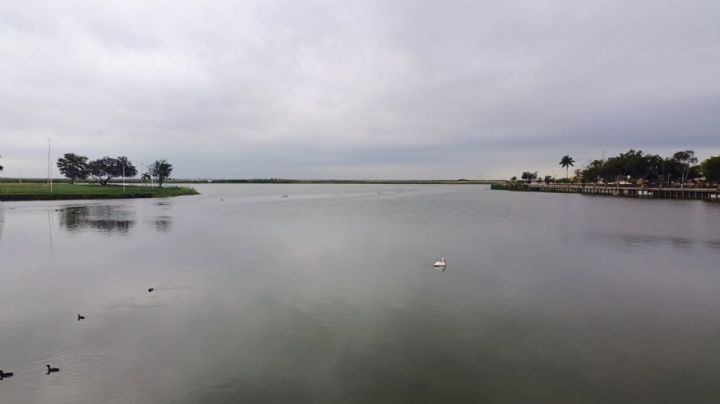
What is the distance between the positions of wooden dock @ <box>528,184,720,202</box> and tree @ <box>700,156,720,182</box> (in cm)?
342

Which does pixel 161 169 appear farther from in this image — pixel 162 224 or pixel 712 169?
pixel 712 169

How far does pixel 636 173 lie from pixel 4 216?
14408 cm

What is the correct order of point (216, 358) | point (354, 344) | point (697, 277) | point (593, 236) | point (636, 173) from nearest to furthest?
point (216, 358) → point (354, 344) → point (697, 277) → point (593, 236) → point (636, 173)

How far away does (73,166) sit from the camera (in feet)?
368

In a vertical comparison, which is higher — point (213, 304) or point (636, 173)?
point (636, 173)

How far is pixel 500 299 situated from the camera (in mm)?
15609

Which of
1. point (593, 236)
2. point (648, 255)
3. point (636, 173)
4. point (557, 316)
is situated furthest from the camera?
point (636, 173)

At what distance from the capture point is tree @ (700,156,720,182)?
87.8 meters

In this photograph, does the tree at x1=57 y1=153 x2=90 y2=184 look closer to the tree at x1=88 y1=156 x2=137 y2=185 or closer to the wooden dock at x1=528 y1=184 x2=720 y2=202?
the tree at x1=88 y1=156 x2=137 y2=185

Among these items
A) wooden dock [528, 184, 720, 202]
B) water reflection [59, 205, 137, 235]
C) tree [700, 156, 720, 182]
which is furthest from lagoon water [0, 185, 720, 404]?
tree [700, 156, 720, 182]

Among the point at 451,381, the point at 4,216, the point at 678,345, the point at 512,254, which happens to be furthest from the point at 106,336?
the point at 4,216

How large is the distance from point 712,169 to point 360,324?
108991mm

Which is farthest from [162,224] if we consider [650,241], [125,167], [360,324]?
[125,167]

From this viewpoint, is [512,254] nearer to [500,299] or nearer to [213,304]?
[500,299]
